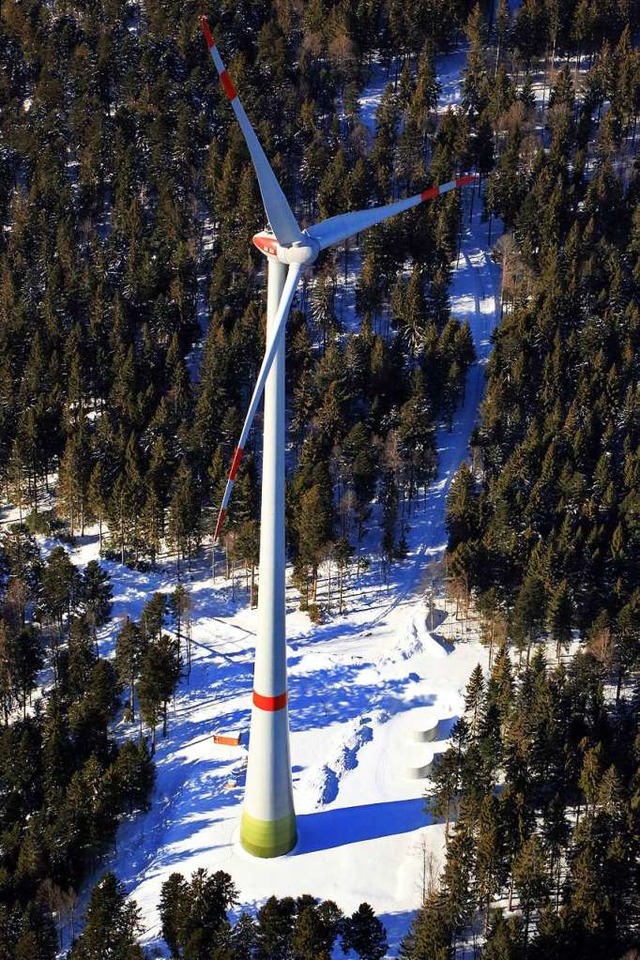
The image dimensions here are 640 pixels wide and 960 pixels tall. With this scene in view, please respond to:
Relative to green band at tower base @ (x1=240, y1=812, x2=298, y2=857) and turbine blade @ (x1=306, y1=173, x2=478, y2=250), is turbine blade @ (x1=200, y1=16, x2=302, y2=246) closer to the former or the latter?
turbine blade @ (x1=306, y1=173, x2=478, y2=250)

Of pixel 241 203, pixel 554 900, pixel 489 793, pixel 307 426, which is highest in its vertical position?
pixel 241 203

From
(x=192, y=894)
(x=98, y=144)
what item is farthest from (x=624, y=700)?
(x=98, y=144)

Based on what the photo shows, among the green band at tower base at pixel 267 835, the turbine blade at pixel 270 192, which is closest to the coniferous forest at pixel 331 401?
the green band at tower base at pixel 267 835

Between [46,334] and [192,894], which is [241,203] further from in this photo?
[192,894]

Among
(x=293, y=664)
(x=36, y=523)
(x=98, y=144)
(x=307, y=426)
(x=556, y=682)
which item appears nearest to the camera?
(x=556, y=682)

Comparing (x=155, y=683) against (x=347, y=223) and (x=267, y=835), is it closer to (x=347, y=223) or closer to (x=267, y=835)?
(x=267, y=835)

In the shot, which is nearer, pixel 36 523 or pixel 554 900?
pixel 554 900

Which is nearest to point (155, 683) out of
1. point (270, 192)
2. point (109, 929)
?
point (109, 929)
